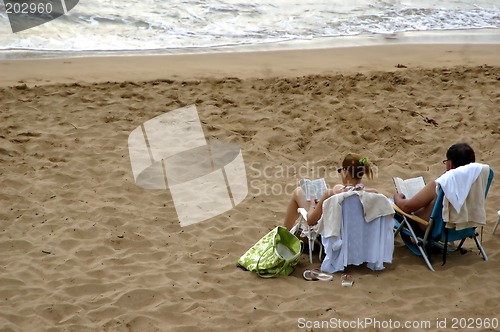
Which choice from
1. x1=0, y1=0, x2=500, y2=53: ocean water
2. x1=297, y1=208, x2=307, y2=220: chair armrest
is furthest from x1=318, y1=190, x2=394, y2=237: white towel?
x1=0, y1=0, x2=500, y2=53: ocean water

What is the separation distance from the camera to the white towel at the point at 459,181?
5703 mm

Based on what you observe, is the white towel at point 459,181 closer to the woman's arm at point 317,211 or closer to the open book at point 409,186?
the open book at point 409,186

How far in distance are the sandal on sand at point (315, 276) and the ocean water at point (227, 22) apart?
293 inches

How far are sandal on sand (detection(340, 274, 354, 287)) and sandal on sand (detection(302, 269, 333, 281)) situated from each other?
0.31ft

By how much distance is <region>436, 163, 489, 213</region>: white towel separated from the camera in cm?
570

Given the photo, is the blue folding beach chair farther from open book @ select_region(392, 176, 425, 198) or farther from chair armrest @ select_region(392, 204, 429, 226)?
open book @ select_region(392, 176, 425, 198)

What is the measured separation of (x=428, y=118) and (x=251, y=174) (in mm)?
2545

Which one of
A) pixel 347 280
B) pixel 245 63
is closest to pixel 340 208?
pixel 347 280

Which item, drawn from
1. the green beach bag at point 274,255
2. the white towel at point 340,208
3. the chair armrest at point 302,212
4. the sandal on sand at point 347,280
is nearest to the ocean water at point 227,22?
the chair armrest at point 302,212

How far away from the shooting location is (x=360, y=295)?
5.55 m

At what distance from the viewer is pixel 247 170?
8.10m

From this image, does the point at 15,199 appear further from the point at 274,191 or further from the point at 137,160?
the point at 274,191

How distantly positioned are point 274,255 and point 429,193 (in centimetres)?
134

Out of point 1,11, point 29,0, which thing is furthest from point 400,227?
point 29,0
